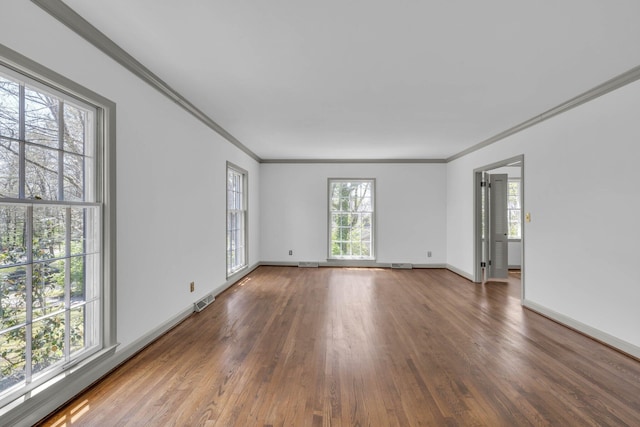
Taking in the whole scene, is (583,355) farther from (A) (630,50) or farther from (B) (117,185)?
(B) (117,185)

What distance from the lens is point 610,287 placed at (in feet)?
9.38

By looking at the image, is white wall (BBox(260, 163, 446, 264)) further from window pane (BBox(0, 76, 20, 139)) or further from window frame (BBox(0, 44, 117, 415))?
window pane (BBox(0, 76, 20, 139))

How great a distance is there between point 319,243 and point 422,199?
263 centimetres

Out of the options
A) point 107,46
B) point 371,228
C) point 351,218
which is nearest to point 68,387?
point 107,46

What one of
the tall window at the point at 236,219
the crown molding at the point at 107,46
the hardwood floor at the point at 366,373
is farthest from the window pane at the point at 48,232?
the tall window at the point at 236,219

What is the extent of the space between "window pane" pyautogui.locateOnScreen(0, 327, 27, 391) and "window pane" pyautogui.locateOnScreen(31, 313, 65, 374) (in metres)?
0.07

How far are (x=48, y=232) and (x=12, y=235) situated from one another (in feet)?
0.75

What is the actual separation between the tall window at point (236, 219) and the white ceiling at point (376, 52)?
1680 mm

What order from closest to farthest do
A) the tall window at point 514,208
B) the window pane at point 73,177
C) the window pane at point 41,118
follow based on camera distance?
the window pane at point 41,118 → the window pane at point 73,177 → the tall window at point 514,208

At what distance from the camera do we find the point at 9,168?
64.9 inches

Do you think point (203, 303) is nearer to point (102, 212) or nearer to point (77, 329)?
point (77, 329)

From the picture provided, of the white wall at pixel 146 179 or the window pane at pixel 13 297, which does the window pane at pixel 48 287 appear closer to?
the window pane at pixel 13 297

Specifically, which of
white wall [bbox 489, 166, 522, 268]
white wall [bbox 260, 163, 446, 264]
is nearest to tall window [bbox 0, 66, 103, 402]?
white wall [bbox 260, 163, 446, 264]

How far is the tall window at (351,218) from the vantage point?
697 cm
